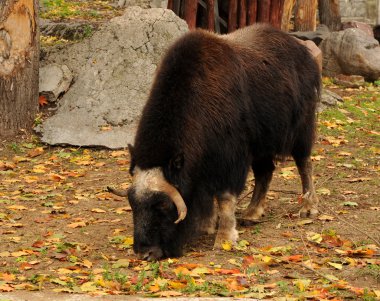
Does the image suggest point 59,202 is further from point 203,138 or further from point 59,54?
point 59,54

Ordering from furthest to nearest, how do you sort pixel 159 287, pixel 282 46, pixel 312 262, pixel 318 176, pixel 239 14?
pixel 239 14 < pixel 318 176 < pixel 282 46 < pixel 312 262 < pixel 159 287

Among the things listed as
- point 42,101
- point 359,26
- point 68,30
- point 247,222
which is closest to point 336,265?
point 247,222

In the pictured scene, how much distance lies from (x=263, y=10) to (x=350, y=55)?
9.84 feet

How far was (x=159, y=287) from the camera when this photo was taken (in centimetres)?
619

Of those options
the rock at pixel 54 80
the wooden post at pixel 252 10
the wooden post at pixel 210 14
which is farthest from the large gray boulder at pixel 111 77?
the wooden post at pixel 252 10

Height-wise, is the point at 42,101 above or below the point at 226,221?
above

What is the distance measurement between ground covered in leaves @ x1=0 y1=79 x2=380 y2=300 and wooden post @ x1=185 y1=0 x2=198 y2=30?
3.39 m

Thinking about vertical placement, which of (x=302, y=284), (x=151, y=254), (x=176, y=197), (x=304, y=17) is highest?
(x=304, y=17)

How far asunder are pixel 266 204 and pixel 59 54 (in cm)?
505

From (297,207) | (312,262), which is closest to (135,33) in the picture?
(297,207)

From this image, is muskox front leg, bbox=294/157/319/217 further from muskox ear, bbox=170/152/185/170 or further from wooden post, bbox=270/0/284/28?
wooden post, bbox=270/0/284/28

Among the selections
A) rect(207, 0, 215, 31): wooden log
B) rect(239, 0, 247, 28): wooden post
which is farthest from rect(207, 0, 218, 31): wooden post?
rect(239, 0, 247, 28): wooden post

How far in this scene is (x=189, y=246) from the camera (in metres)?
7.71

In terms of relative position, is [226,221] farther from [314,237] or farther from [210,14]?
[210,14]
